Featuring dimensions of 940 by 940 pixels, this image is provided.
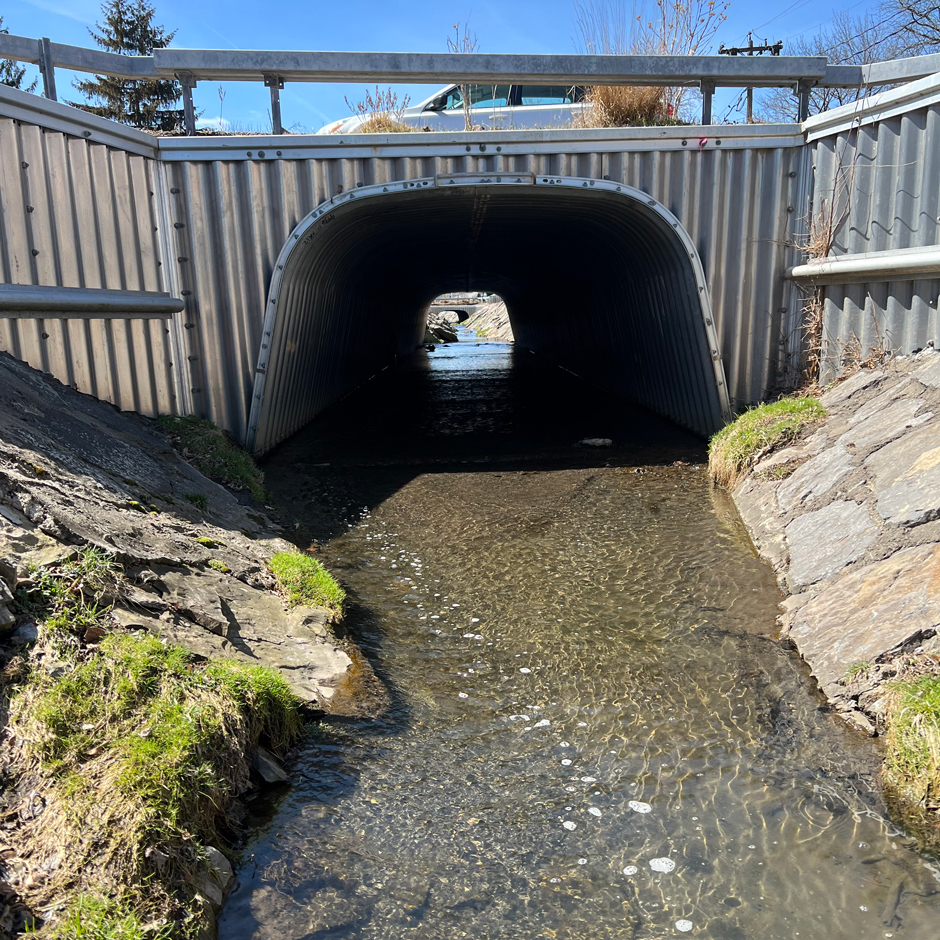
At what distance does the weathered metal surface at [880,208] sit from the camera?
6906 mm

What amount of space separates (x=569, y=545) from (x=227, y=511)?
9.22 ft

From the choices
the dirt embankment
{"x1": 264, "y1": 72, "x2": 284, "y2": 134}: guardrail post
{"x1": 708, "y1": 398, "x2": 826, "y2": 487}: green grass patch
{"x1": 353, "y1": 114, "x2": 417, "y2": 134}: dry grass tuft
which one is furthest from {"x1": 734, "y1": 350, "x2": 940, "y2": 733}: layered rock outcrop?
{"x1": 264, "y1": 72, "x2": 284, "y2": 134}: guardrail post

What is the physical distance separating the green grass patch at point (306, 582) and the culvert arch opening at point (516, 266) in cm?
380

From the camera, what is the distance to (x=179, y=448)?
774cm

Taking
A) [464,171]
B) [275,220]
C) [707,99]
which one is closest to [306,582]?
[275,220]

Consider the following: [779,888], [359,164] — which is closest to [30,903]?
[779,888]

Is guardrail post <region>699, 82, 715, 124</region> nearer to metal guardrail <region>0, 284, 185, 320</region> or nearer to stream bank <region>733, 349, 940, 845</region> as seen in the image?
stream bank <region>733, 349, 940, 845</region>

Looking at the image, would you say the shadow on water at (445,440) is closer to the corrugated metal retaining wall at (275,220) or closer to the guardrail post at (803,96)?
the corrugated metal retaining wall at (275,220)

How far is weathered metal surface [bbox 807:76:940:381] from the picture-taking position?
6.91m

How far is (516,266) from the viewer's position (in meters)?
17.8

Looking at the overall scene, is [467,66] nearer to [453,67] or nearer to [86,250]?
[453,67]

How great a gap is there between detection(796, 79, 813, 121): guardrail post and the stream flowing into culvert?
191 inches

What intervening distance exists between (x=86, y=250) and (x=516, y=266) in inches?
460

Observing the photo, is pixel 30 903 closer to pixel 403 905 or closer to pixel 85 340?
pixel 403 905
